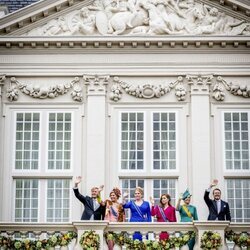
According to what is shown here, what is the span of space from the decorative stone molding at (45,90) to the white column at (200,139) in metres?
3.34

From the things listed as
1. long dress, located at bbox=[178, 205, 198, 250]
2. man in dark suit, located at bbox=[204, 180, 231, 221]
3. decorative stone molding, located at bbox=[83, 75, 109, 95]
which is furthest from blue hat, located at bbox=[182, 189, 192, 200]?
decorative stone molding, located at bbox=[83, 75, 109, 95]

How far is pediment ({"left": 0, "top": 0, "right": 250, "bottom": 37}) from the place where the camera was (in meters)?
29.3

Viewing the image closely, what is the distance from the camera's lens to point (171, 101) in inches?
1145

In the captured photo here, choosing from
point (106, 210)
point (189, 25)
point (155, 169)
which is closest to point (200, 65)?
point (189, 25)

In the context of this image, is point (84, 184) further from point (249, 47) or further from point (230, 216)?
point (249, 47)

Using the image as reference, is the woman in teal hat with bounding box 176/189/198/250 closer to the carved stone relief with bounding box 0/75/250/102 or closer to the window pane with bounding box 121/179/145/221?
the window pane with bounding box 121/179/145/221

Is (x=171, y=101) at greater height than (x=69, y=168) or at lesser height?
greater

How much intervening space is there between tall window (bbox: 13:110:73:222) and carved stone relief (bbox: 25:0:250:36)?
263 cm

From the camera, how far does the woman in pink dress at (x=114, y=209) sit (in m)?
25.6

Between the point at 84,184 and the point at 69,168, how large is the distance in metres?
0.75

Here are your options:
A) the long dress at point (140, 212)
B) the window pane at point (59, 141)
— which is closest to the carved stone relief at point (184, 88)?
the window pane at point (59, 141)

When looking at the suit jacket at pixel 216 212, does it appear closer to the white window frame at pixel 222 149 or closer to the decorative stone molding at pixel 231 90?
the white window frame at pixel 222 149

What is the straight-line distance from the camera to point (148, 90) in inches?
1148

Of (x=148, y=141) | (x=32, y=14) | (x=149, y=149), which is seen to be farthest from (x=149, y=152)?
(x=32, y=14)
